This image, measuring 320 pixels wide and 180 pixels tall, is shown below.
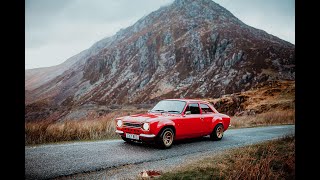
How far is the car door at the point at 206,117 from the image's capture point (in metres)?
10.3

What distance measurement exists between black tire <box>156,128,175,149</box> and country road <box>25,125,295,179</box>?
190mm

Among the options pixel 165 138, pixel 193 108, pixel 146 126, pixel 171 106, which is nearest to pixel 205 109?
pixel 193 108

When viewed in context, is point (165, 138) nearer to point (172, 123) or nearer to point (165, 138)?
point (165, 138)

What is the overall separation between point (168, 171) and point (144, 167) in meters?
0.74

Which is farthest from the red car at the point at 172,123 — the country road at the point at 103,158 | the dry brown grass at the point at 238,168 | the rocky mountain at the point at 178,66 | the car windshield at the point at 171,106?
the rocky mountain at the point at 178,66

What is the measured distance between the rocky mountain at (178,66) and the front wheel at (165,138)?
48645 millimetres

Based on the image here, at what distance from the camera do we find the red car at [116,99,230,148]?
862 centimetres

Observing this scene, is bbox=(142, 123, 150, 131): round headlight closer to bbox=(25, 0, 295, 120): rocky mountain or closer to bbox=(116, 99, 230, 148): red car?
bbox=(116, 99, 230, 148): red car

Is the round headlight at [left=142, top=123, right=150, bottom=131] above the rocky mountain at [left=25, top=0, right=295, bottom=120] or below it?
below

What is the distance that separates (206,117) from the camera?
10.4 meters

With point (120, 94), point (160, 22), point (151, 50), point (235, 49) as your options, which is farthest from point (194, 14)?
point (120, 94)

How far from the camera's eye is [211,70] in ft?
308

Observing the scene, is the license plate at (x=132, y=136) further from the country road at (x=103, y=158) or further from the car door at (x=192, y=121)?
the car door at (x=192, y=121)

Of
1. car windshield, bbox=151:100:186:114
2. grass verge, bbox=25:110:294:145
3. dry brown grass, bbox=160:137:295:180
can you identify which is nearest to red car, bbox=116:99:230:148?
car windshield, bbox=151:100:186:114
